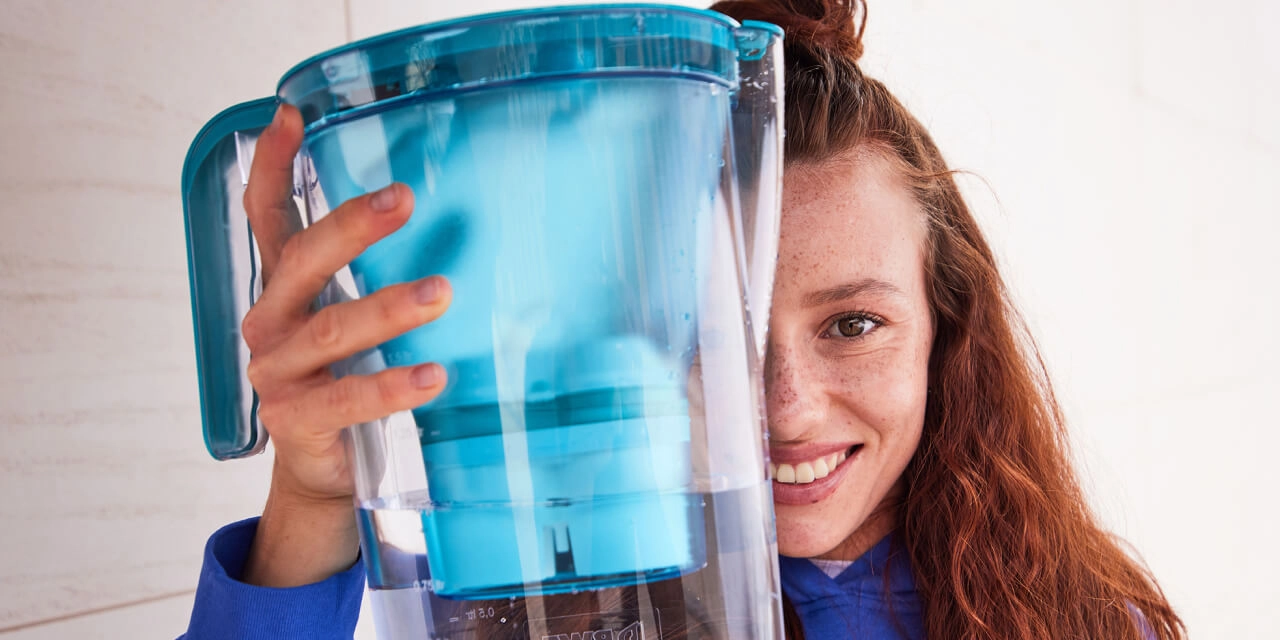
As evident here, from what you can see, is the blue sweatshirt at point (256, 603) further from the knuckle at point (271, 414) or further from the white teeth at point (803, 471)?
the white teeth at point (803, 471)

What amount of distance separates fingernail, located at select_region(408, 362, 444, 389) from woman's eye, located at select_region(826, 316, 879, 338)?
0.43 meters

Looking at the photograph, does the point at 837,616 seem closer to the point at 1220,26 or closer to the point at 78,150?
the point at 78,150

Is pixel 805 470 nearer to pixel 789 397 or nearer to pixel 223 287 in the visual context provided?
pixel 789 397

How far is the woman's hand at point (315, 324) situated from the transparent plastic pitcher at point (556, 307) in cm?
2

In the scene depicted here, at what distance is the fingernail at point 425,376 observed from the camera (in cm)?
34

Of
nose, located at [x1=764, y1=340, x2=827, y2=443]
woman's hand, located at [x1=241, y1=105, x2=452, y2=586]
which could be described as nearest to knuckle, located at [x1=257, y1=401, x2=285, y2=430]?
woman's hand, located at [x1=241, y1=105, x2=452, y2=586]

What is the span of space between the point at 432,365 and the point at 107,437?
27 cm

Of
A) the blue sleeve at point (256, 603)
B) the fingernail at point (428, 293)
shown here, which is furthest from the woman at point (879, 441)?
the fingernail at point (428, 293)

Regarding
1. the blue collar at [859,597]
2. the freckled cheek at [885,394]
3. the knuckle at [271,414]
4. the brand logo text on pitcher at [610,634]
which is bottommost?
the blue collar at [859,597]

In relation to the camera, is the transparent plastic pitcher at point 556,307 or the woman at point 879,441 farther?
the woman at point 879,441

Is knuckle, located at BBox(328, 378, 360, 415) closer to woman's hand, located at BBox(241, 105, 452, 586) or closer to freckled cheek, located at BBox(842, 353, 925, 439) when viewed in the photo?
woman's hand, located at BBox(241, 105, 452, 586)

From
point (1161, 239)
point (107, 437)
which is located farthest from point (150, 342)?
point (1161, 239)

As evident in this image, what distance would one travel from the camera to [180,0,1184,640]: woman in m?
0.53

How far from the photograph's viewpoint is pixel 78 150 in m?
0.51
